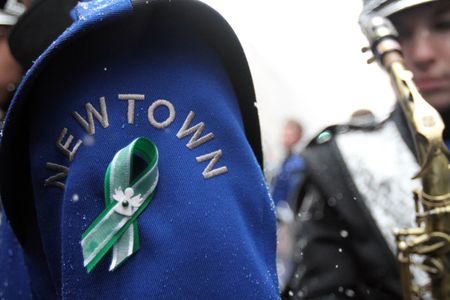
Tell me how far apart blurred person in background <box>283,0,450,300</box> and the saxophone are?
0.06m

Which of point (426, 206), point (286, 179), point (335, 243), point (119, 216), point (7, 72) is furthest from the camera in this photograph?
point (286, 179)

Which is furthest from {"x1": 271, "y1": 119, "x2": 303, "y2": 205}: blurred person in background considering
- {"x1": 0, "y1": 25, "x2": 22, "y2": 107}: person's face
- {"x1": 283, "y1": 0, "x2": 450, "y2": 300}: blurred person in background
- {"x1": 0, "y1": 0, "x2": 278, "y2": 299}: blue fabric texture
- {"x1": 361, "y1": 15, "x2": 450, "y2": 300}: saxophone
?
{"x1": 0, "y1": 0, "x2": 278, "y2": 299}: blue fabric texture

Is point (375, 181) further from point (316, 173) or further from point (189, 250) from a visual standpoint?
point (189, 250)

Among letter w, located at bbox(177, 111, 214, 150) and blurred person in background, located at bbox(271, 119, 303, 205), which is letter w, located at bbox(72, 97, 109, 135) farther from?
blurred person in background, located at bbox(271, 119, 303, 205)

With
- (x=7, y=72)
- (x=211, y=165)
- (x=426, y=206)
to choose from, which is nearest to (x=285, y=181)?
(x=426, y=206)

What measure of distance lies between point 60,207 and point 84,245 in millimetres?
83

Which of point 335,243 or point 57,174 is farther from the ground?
point 57,174

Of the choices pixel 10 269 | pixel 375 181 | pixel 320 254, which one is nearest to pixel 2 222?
pixel 10 269

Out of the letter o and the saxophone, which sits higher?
the letter o

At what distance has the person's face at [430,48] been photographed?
1715 millimetres

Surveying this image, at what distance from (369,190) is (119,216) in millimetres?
992

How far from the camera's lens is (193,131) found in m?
0.89

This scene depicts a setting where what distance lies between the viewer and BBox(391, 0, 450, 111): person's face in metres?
1.71

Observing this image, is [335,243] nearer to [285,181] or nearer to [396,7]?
[396,7]
